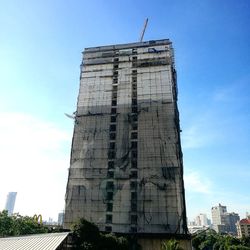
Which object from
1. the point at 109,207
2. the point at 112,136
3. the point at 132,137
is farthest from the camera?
the point at 112,136

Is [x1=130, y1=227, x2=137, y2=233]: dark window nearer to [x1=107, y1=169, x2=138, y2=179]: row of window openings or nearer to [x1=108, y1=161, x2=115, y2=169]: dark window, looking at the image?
[x1=107, y1=169, x2=138, y2=179]: row of window openings

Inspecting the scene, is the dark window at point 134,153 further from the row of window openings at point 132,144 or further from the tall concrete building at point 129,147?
the row of window openings at point 132,144

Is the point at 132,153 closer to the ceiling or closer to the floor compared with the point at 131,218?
closer to the ceiling

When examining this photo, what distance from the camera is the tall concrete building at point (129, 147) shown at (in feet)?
159

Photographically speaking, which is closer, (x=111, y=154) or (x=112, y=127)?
(x=111, y=154)

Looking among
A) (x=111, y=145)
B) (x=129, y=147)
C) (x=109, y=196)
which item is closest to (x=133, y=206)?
(x=109, y=196)


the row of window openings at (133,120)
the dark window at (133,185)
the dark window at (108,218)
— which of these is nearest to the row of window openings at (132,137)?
the row of window openings at (133,120)

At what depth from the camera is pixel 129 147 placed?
54531 millimetres

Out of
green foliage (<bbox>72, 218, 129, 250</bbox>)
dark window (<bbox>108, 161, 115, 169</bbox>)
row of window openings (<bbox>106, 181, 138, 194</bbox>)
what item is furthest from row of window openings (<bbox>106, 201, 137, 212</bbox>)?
green foliage (<bbox>72, 218, 129, 250</bbox>)

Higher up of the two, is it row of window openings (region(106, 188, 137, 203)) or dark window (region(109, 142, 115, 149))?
dark window (region(109, 142, 115, 149))

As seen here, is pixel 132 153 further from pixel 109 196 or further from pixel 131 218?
pixel 131 218

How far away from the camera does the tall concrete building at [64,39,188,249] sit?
48438mm

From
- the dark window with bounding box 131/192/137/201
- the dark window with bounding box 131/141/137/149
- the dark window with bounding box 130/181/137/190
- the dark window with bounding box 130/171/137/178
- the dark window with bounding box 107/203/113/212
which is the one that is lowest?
the dark window with bounding box 107/203/113/212

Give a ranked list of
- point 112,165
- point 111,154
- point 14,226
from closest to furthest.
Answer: point 14,226
point 112,165
point 111,154
